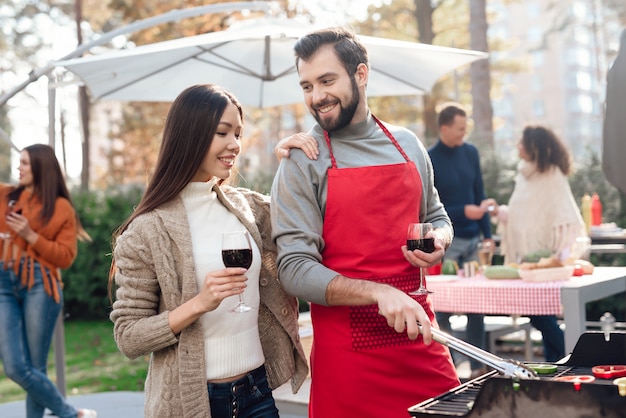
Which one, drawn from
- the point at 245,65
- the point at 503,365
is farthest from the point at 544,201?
the point at 503,365

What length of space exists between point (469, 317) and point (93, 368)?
469 cm

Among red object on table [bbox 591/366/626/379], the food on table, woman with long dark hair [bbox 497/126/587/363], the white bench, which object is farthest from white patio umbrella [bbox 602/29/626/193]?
the white bench

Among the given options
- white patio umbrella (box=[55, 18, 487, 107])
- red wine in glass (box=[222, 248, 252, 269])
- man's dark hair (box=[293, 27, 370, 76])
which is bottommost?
red wine in glass (box=[222, 248, 252, 269])

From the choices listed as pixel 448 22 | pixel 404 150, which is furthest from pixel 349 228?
pixel 448 22

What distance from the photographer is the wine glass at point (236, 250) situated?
2451 millimetres

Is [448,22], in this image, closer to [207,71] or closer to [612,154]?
[207,71]

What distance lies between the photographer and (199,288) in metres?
2.59

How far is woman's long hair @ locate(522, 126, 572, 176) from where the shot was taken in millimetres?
6488

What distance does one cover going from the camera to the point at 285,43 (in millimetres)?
6906

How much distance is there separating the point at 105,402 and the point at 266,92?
111 inches

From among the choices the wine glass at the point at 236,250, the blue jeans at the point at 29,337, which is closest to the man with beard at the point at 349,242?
the wine glass at the point at 236,250

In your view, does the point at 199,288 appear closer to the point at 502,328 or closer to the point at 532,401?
the point at 532,401

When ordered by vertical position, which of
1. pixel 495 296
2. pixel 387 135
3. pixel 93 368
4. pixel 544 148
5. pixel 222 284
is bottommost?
pixel 93 368

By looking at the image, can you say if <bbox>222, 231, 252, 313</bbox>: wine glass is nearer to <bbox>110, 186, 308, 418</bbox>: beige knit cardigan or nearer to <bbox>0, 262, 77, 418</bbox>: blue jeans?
<bbox>110, 186, 308, 418</bbox>: beige knit cardigan
